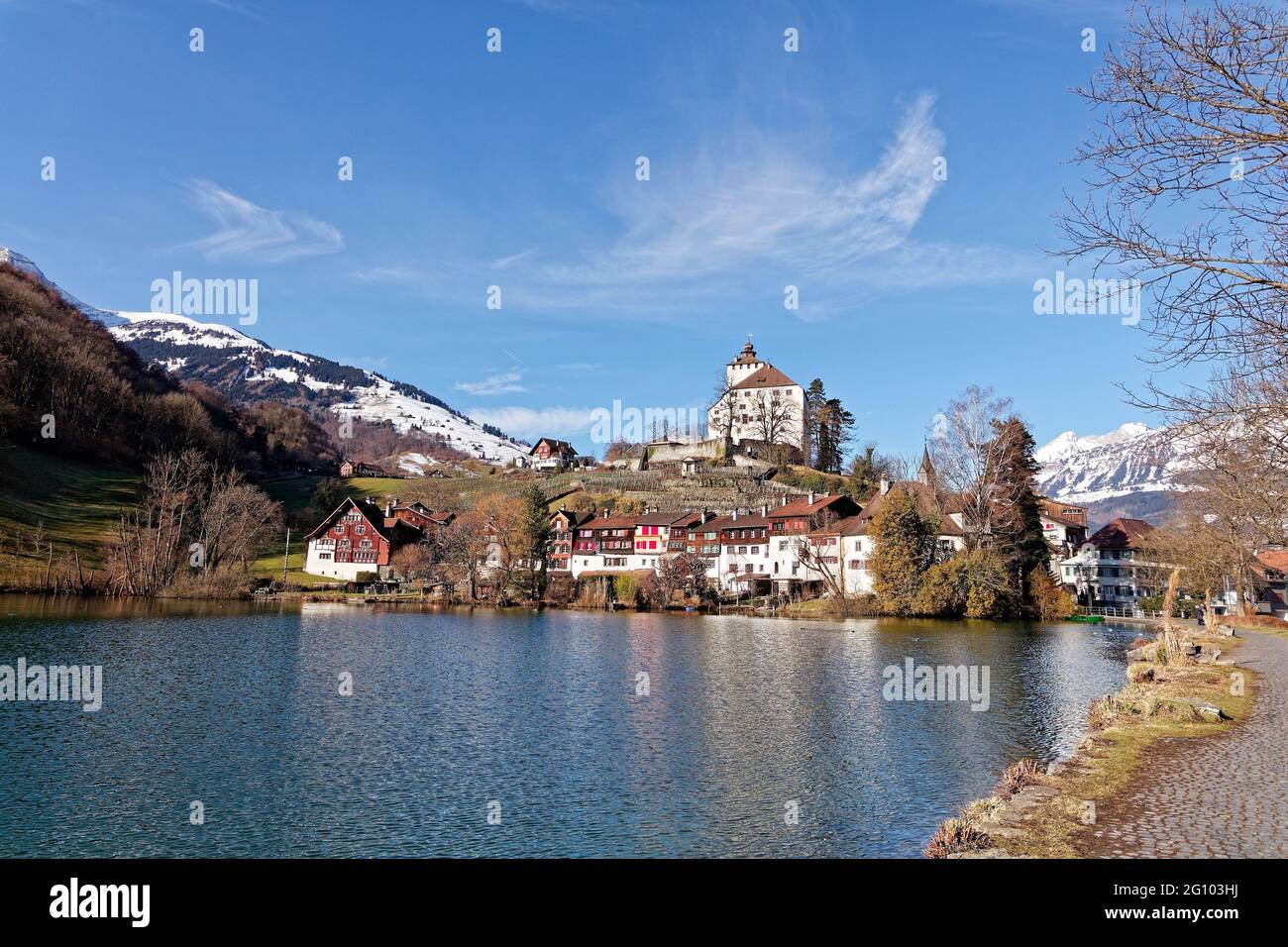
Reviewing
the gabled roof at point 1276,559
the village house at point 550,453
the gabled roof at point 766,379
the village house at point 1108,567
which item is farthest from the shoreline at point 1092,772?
the village house at point 550,453

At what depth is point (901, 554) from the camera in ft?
259

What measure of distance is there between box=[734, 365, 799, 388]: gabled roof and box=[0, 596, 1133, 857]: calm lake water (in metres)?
102

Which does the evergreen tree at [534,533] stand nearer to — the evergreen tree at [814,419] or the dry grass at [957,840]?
the evergreen tree at [814,419]

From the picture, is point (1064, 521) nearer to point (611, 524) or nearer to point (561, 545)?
point (611, 524)

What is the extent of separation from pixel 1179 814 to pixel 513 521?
309 feet

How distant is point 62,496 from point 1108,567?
14024cm

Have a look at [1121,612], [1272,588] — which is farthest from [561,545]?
[1272,588]

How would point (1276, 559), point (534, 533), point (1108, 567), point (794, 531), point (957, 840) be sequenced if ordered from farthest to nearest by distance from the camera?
point (1276, 559)
point (1108, 567)
point (534, 533)
point (794, 531)
point (957, 840)

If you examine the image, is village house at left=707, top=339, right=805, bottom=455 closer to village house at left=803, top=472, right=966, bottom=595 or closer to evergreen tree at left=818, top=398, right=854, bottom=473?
evergreen tree at left=818, top=398, right=854, bottom=473

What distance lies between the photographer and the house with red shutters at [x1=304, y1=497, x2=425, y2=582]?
110 meters

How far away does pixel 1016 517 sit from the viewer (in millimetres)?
79125

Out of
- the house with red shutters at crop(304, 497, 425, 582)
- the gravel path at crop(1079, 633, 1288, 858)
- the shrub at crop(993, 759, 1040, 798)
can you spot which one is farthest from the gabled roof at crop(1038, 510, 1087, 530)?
the shrub at crop(993, 759, 1040, 798)

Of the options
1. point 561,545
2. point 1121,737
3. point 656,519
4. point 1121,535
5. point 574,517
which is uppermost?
point 574,517
